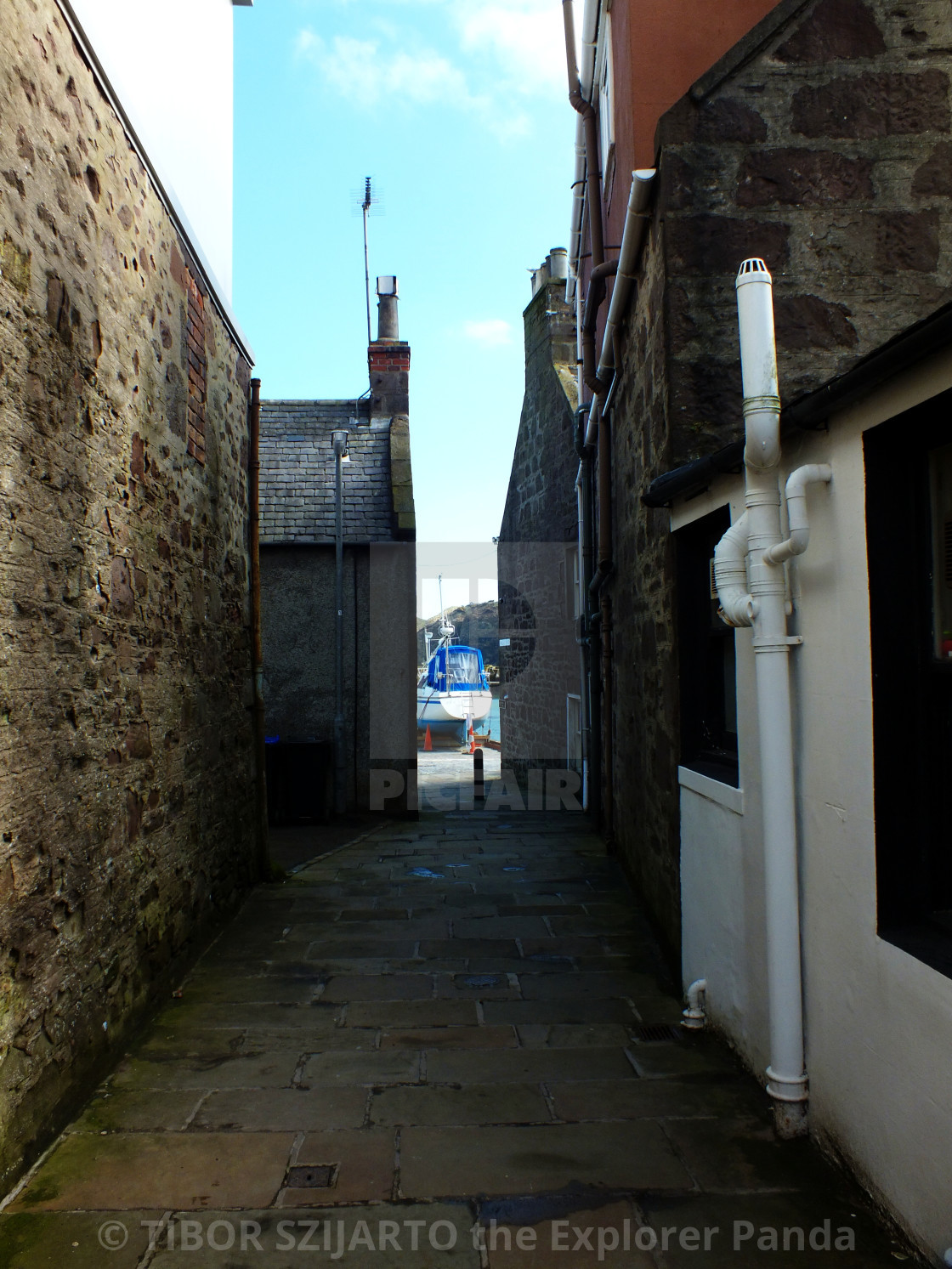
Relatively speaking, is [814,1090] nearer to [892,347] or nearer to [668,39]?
[892,347]

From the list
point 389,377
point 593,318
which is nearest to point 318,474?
point 389,377

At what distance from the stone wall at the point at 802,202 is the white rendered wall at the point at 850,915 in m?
1.71

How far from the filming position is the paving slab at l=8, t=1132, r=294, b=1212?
9.36 ft

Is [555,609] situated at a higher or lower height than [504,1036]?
higher

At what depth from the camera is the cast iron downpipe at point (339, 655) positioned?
11.0 metres

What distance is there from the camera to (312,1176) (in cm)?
298

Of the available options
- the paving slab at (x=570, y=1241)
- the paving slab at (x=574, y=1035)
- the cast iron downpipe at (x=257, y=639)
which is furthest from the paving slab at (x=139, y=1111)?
the cast iron downpipe at (x=257, y=639)

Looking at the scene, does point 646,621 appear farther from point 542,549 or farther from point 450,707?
point 450,707

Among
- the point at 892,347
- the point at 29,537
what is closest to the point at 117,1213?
the point at 29,537

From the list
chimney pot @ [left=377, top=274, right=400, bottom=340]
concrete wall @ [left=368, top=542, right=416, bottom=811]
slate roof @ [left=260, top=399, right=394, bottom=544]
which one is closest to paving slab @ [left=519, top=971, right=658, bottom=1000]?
concrete wall @ [left=368, top=542, right=416, bottom=811]

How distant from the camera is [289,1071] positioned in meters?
3.85

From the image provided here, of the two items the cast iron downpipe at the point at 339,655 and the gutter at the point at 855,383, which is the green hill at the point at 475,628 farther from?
the gutter at the point at 855,383

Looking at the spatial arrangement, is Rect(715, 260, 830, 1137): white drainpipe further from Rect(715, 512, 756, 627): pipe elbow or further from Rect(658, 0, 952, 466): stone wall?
Rect(658, 0, 952, 466): stone wall

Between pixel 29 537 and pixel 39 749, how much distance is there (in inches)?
30.4
